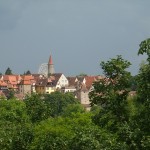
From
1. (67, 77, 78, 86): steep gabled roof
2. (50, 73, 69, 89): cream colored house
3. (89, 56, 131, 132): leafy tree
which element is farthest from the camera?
(67, 77, 78, 86): steep gabled roof

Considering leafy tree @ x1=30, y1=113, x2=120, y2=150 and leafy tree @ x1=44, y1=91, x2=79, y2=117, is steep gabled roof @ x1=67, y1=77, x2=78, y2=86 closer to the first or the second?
leafy tree @ x1=44, y1=91, x2=79, y2=117

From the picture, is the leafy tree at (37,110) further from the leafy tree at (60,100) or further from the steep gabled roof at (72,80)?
the steep gabled roof at (72,80)

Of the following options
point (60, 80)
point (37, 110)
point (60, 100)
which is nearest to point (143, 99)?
point (37, 110)

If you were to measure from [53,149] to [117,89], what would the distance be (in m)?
7.38

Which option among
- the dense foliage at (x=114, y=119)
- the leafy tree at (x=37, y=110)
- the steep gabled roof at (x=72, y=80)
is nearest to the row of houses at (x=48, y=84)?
the steep gabled roof at (x=72, y=80)

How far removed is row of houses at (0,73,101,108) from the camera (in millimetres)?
158775

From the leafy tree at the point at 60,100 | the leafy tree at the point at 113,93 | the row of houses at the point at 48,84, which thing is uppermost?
the row of houses at the point at 48,84

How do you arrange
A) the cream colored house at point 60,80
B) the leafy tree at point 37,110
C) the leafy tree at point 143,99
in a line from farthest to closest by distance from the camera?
1. the cream colored house at point 60,80
2. the leafy tree at point 37,110
3. the leafy tree at point 143,99

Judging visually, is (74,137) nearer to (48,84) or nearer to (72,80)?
(48,84)

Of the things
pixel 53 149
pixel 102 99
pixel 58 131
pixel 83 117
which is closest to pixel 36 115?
pixel 83 117

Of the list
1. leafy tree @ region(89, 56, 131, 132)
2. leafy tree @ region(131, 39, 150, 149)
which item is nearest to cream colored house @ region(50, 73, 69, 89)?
leafy tree @ region(89, 56, 131, 132)

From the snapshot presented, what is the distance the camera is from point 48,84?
170750 millimetres

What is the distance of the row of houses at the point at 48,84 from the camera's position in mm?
158775

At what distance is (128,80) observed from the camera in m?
22.1
